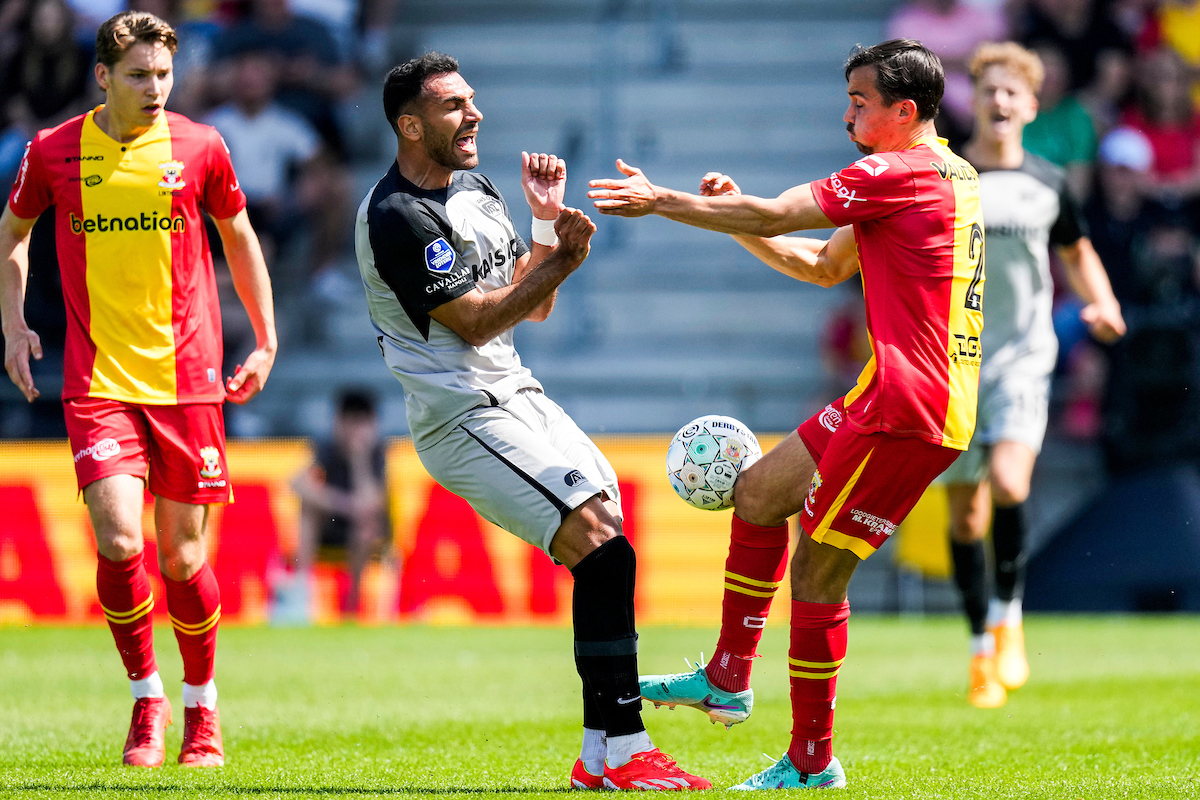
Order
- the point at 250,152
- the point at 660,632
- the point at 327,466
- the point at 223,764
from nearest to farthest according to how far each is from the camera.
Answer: the point at 223,764
the point at 660,632
the point at 327,466
the point at 250,152

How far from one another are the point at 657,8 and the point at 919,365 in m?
13.4

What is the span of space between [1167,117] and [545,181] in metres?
11.5

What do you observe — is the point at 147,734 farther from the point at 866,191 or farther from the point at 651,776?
the point at 866,191

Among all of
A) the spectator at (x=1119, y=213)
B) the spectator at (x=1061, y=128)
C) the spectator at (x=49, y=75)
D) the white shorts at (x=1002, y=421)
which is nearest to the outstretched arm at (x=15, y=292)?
the white shorts at (x=1002, y=421)

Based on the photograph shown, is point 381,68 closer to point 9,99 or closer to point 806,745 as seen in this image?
point 9,99

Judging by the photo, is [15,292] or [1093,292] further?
[1093,292]

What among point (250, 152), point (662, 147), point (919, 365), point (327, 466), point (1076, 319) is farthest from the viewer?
point (662, 147)

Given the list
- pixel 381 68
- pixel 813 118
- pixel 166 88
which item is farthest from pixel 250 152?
pixel 166 88

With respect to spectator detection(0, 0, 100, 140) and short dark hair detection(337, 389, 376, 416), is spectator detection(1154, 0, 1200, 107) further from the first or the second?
spectator detection(0, 0, 100, 140)

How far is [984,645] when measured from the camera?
25.3ft

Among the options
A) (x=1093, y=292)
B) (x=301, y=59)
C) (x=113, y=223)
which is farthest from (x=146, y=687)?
(x=301, y=59)

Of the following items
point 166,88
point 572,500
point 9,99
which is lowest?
point 572,500

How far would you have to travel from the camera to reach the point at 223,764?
5.49 m

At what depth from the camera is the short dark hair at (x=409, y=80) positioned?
5.05 m
